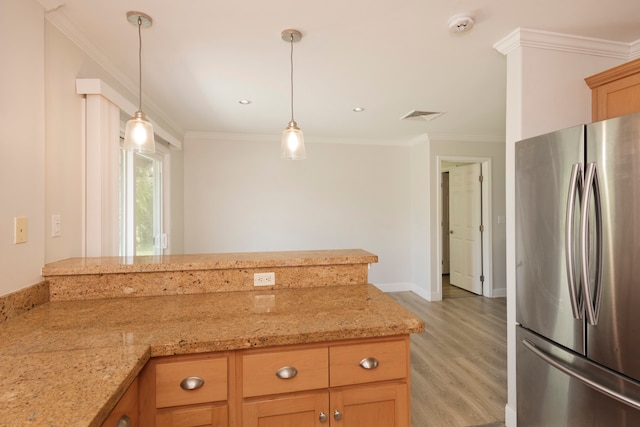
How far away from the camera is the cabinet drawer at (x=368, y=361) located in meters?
1.20

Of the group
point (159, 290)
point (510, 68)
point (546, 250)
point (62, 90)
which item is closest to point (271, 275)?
point (159, 290)

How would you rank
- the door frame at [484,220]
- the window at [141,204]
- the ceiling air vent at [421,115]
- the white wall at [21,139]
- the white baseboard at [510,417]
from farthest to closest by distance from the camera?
the door frame at [484,220] → the ceiling air vent at [421,115] → the window at [141,204] → the white baseboard at [510,417] → the white wall at [21,139]

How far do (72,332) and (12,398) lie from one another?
43 cm

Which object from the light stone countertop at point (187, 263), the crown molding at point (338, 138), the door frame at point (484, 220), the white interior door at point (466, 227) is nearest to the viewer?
the light stone countertop at point (187, 263)

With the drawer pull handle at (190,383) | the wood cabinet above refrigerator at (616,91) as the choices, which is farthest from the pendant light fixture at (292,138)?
the wood cabinet above refrigerator at (616,91)

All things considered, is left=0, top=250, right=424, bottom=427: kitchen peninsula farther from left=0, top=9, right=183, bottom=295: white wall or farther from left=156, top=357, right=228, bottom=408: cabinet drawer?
left=0, top=9, right=183, bottom=295: white wall

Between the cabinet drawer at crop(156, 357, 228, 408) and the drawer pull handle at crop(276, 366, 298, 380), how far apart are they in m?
0.19

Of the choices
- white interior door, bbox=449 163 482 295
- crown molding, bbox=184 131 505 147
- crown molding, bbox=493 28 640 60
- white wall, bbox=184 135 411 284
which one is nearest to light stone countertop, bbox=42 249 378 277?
crown molding, bbox=493 28 640 60

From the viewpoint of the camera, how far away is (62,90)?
1756 millimetres

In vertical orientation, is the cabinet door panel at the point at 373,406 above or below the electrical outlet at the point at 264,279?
below

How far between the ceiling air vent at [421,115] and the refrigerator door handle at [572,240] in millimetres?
2157

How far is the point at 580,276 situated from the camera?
1.43m

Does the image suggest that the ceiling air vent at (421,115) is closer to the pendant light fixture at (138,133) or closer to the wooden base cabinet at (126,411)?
the pendant light fixture at (138,133)

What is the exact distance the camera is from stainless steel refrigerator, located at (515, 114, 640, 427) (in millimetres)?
1285
